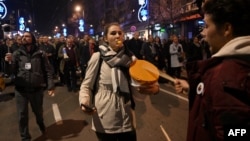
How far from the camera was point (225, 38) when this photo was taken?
178 centimetres

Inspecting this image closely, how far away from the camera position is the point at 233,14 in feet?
5.58

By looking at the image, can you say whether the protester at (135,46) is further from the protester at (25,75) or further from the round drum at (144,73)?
the round drum at (144,73)

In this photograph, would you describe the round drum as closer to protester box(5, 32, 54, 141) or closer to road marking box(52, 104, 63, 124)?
protester box(5, 32, 54, 141)

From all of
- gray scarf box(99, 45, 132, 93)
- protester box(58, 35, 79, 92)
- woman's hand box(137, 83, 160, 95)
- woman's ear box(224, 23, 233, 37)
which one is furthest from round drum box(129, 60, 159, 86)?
protester box(58, 35, 79, 92)

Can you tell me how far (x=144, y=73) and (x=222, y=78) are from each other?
1.78m

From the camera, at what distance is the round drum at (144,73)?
326cm

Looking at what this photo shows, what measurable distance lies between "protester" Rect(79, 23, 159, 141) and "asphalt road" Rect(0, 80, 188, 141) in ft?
9.90

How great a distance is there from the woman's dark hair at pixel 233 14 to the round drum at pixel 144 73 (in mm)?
1492

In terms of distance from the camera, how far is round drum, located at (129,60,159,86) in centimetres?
326

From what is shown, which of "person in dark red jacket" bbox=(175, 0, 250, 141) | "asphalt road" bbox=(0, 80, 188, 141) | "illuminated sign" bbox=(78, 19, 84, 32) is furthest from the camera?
"illuminated sign" bbox=(78, 19, 84, 32)

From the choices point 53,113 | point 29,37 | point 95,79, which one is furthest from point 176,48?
point 95,79

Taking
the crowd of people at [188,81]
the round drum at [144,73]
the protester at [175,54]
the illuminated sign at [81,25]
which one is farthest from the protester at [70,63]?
the illuminated sign at [81,25]

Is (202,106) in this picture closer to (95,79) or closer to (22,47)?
(95,79)

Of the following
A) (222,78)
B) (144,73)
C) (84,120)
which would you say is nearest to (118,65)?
(144,73)
